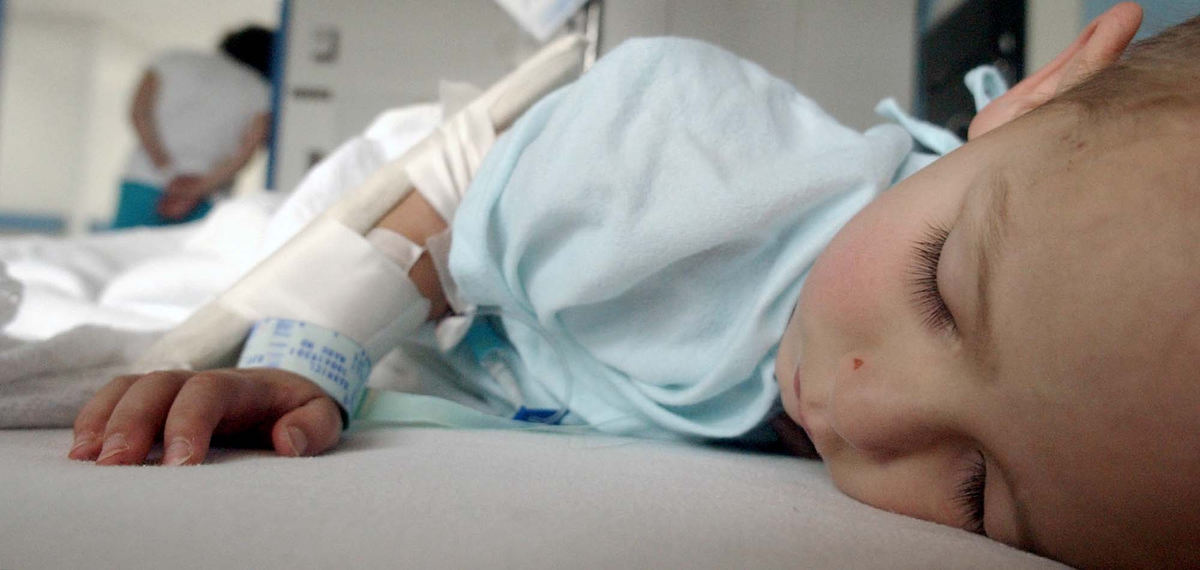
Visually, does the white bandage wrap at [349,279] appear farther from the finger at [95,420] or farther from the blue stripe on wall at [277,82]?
the blue stripe on wall at [277,82]

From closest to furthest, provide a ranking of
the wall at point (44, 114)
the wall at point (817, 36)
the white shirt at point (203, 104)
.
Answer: the wall at point (817, 36)
the white shirt at point (203, 104)
the wall at point (44, 114)

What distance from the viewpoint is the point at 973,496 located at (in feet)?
1.12

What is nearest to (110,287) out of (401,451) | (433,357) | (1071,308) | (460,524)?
(433,357)

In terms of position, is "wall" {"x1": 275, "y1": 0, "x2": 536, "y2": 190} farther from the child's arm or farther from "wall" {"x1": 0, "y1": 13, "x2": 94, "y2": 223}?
"wall" {"x1": 0, "y1": 13, "x2": 94, "y2": 223}

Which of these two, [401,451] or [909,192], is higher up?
[909,192]

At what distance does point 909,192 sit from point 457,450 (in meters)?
0.29

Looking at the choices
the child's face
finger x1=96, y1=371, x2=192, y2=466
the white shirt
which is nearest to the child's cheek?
the child's face

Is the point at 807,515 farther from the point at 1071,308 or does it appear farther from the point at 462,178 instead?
the point at 462,178

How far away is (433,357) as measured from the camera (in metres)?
0.69

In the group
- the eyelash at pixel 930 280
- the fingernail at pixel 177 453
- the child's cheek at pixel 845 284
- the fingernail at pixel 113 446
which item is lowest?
the fingernail at pixel 113 446

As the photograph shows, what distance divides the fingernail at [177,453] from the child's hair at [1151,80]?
1.43 ft

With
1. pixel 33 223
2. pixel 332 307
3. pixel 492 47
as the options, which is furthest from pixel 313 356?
pixel 33 223

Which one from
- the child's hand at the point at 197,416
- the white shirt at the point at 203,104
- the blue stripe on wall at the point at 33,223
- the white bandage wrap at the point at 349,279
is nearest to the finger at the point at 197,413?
the child's hand at the point at 197,416

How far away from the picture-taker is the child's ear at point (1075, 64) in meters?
0.45
